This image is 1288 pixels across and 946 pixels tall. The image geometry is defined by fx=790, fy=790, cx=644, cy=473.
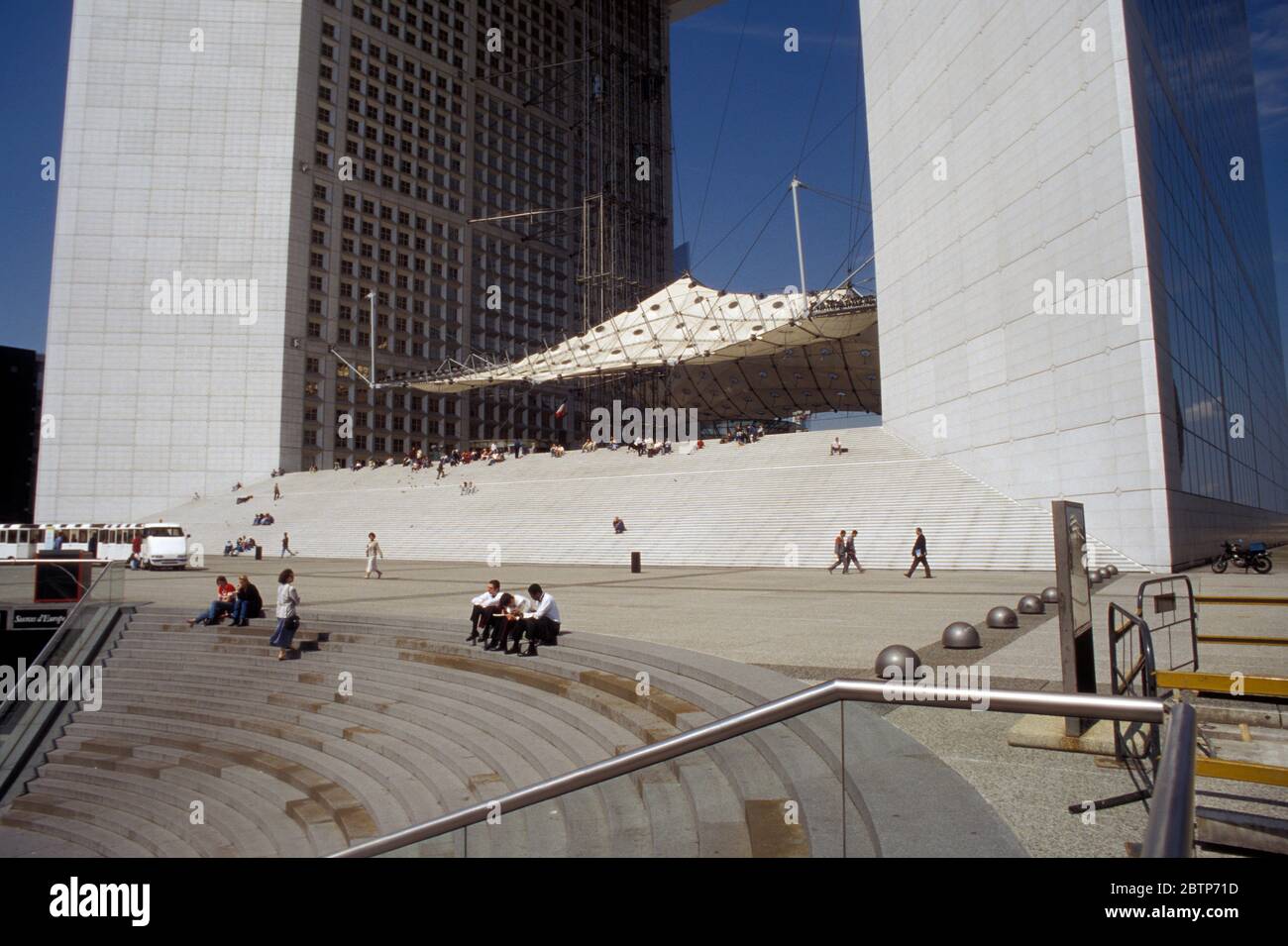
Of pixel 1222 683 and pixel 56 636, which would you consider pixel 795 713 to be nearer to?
pixel 1222 683

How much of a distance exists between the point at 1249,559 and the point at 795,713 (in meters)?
23.6

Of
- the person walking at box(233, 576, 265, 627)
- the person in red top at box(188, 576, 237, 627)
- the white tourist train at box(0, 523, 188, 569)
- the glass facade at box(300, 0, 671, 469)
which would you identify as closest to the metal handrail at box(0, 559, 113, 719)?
the person in red top at box(188, 576, 237, 627)

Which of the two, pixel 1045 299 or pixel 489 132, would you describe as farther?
pixel 489 132

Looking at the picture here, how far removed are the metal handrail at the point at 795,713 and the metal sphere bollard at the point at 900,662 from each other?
372 cm

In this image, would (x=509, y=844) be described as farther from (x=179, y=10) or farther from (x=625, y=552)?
(x=179, y=10)

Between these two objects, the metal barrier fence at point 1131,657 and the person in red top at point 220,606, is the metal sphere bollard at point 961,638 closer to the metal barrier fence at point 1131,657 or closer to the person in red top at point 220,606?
the metal barrier fence at point 1131,657

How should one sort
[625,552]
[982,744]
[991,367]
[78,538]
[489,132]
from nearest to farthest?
[982,744] → [991,367] → [625,552] → [78,538] → [489,132]

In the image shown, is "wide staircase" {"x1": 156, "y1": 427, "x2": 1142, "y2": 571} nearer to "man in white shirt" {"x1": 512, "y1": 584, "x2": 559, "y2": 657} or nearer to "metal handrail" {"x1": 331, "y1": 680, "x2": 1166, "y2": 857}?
"man in white shirt" {"x1": 512, "y1": 584, "x2": 559, "y2": 657}

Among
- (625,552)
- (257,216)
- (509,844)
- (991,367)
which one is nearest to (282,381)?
(257,216)

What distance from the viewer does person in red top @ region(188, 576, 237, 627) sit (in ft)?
49.1

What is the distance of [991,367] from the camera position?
28359mm

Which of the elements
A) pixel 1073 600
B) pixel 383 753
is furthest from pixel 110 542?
pixel 1073 600
